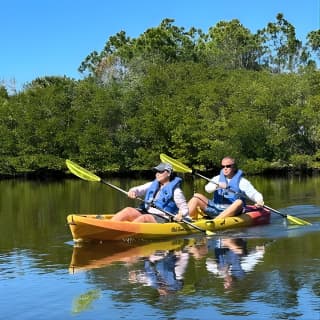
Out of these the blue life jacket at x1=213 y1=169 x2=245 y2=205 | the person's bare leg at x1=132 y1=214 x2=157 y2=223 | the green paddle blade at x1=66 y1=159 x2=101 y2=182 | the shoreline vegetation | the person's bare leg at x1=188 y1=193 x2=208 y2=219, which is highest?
the shoreline vegetation

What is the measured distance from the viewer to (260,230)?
12180 mm

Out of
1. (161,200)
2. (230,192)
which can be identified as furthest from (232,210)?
(161,200)

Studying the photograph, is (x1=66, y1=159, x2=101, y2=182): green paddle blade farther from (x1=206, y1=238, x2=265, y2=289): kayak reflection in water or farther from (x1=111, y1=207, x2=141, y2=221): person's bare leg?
(x1=206, y1=238, x2=265, y2=289): kayak reflection in water

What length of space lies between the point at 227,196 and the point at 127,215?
263 cm

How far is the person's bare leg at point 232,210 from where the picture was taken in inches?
484

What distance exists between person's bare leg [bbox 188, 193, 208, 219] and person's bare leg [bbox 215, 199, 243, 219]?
46 cm

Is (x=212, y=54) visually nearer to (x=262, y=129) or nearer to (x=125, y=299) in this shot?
(x=262, y=129)

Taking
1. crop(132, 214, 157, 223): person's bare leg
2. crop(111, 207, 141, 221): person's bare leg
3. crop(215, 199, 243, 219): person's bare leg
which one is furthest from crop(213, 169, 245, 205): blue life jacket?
crop(111, 207, 141, 221): person's bare leg

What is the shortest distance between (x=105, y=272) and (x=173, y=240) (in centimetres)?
294

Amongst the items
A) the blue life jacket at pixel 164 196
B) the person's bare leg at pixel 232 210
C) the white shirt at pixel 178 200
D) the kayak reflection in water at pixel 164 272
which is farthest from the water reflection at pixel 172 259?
the person's bare leg at pixel 232 210

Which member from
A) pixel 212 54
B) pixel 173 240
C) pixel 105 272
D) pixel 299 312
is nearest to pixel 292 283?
pixel 299 312

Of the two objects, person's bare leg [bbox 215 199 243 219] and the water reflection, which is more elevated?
person's bare leg [bbox 215 199 243 219]

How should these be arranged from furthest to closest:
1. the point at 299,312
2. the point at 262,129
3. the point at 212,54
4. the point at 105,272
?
the point at 212,54, the point at 262,129, the point at 105,272, the point at 299,312

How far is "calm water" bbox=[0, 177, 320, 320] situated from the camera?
618 cm
